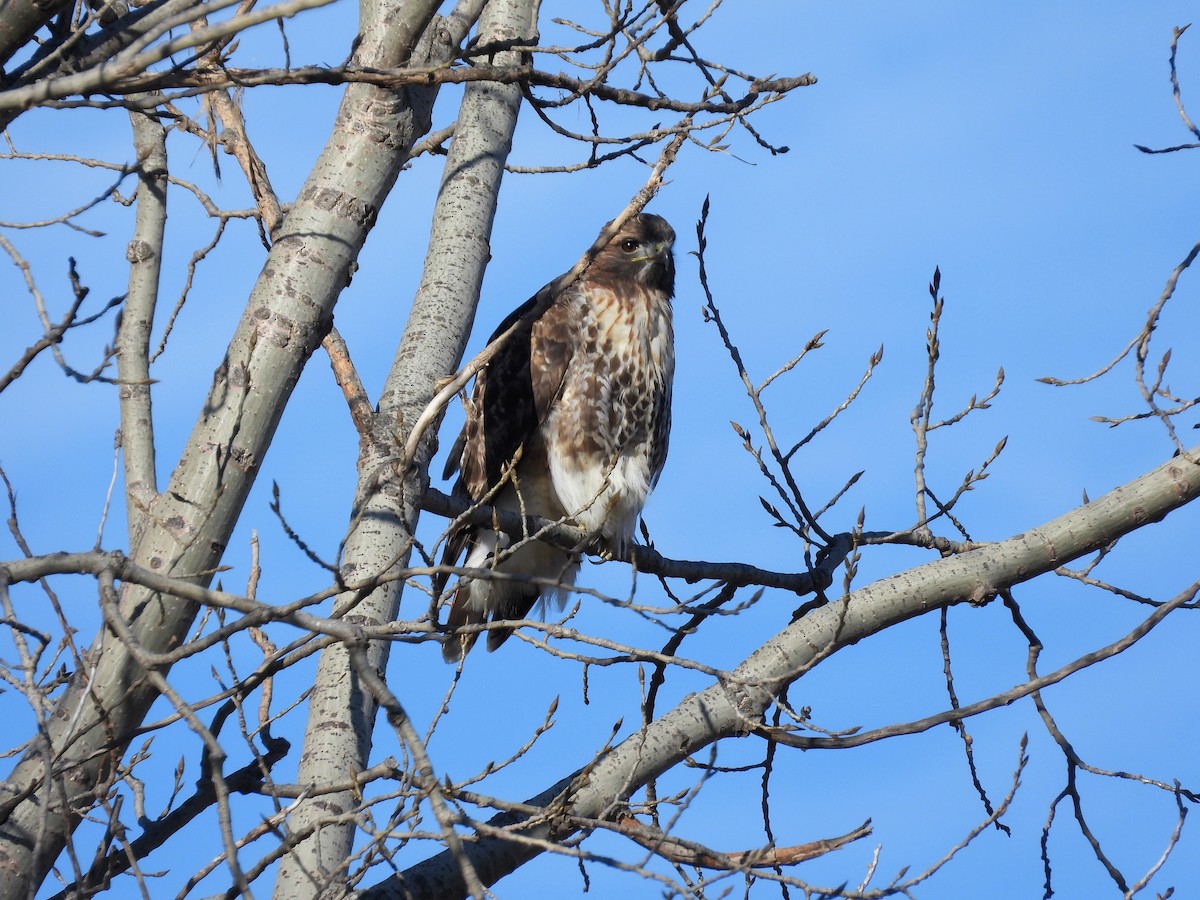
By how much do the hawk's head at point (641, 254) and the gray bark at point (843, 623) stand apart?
2.39 metres

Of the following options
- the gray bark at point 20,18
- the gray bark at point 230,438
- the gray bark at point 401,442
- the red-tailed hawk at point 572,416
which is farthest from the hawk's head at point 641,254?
the gray bark at point 20,18

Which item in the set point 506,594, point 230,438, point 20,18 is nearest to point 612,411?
point 506,594

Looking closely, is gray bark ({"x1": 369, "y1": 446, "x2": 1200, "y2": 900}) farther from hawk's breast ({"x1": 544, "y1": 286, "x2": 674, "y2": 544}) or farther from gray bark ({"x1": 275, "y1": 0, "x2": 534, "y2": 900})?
hawk's breast ({"x1": 544, "y1": 286, "x2": 674, "y2": 544})

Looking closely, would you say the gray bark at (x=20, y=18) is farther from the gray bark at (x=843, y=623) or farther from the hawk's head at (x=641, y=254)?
the hawk's head at (x=641, y=254)

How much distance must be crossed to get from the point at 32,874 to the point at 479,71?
1.73 m

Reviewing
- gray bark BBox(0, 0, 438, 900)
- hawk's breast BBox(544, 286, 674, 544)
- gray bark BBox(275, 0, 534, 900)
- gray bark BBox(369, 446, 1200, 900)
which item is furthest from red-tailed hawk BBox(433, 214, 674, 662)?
gray bark BBox(0, 0, 438, 900)

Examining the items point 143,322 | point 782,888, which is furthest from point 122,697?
point 143,322

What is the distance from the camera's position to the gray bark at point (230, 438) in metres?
A: 2.48

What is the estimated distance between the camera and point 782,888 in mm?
3199

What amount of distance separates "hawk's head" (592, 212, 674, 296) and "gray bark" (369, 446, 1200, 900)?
2391 millimetres

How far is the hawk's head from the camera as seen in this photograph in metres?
5.45

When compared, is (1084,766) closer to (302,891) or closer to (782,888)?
(782,888)

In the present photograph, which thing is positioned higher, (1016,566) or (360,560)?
(360,560)

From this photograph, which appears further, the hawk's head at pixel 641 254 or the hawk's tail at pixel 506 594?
the hawk's head at pixel 641 254
